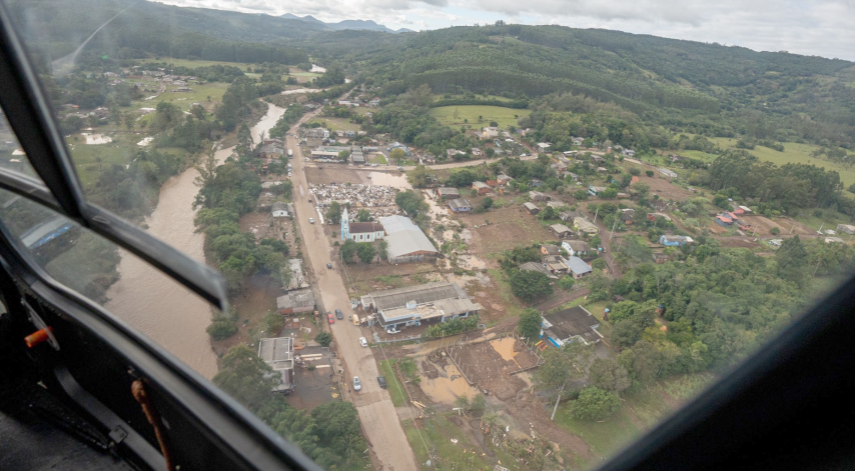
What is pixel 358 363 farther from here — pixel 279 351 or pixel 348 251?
pixel 348 251

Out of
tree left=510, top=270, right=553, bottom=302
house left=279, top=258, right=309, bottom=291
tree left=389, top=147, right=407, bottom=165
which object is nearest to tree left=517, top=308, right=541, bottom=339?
tree left=510, top=270, right=553, bottom=302

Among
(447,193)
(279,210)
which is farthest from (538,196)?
(279,210)

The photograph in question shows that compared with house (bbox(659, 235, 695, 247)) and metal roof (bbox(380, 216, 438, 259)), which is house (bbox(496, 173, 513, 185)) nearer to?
metal roof (bbox(380, 216, 438, 259))

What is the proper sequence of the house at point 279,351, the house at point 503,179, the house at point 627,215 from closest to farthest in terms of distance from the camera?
the house at point 279,351 < the house at point 627,215 < the house at point 503,179

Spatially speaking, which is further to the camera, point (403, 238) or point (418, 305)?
point (403, 238)

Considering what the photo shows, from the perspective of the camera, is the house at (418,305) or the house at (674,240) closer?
the house at (418,305)

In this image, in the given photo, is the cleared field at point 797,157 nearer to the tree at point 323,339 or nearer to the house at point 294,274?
the tree at point 323,339

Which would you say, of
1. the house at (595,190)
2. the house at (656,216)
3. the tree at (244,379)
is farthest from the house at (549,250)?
the tree at (244,379)
